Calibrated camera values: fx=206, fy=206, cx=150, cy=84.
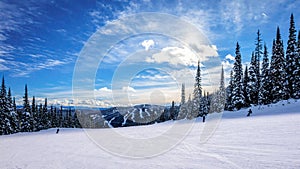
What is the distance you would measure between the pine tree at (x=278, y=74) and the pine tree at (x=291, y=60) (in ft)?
2.60

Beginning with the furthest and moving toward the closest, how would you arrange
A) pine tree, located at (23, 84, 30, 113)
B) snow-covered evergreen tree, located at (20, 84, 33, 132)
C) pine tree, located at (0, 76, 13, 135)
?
pine tree, located at (23, 84, 30, 113) → snow-covered evergreen tree, located at (20, 84, 33, 132) → pine tree, located at (0, 76, 13, 135)

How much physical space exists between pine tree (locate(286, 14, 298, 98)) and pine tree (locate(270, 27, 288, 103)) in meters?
0.79

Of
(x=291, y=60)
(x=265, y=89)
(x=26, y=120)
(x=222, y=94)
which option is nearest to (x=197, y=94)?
(x=222, y=94)

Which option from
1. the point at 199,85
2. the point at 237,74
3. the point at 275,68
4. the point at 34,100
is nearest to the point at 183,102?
the point at 199,85

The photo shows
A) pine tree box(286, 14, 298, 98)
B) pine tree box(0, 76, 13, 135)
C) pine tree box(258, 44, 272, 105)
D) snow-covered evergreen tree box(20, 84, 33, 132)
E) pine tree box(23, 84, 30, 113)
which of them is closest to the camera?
pine tree box(286, 14, 298, 98)

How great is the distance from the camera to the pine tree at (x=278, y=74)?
114ft

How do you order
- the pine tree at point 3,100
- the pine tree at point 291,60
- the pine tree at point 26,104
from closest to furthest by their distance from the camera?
the pine tree at point 291,60, the pine tree at point 3,100, the pine tree at point 26,104

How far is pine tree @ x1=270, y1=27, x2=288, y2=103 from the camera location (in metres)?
34.8

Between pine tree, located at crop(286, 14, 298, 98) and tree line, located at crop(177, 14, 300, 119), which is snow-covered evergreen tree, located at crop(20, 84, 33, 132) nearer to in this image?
tree line, located at crop(177, 14, 300, 119)

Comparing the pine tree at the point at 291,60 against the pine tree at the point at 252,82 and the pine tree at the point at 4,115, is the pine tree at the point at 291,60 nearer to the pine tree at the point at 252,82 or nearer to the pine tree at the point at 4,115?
the pine tree at the point at 252,82

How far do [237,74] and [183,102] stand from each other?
2115cm

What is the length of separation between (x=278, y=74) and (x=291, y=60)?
9.66 ft

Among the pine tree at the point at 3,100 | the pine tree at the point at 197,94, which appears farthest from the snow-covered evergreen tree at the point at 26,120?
the pine tree at the point at 197,94

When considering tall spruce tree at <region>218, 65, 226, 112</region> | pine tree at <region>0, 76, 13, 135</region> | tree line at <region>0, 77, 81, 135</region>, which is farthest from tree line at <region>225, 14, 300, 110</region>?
pine tree at <region>0, 76, 13, 135</region>
